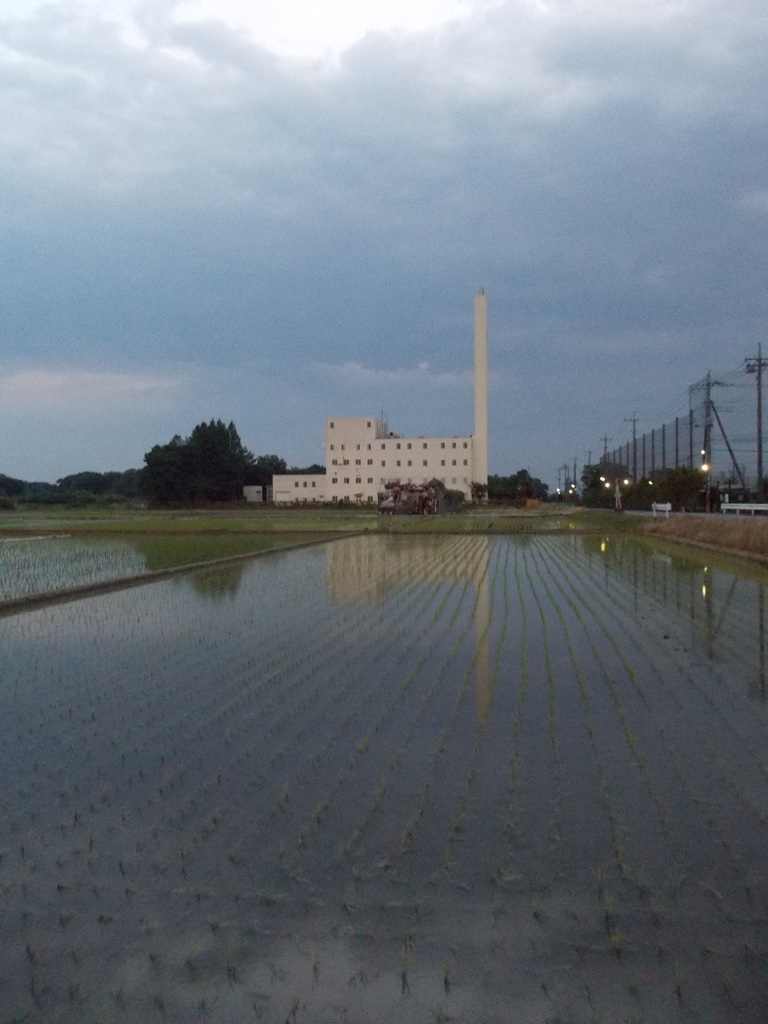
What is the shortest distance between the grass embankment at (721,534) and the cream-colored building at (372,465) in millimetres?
45999

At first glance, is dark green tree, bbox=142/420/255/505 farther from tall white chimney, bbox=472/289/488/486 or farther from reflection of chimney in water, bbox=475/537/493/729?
reflection of chimney in water, bbox=475/537/493/729

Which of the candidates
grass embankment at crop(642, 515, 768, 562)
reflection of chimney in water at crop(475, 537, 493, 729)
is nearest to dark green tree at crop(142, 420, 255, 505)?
grass embankment at crop(642, 515, 768, 562)

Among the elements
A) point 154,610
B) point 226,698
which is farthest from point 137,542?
point 226,698

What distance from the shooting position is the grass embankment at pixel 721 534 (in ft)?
64.2

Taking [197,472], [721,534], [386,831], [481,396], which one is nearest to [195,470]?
[197,472]

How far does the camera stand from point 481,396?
7156 cm

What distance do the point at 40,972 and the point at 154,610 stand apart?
9.12 meters

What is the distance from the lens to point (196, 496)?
74.0m

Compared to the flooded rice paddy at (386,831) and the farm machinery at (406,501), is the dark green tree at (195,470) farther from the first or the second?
the flooded rice paddy at (386,831)

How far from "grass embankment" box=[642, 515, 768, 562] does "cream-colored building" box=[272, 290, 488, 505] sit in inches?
1811

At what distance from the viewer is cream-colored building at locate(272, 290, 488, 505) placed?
77.3m

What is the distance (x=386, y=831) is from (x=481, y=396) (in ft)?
225

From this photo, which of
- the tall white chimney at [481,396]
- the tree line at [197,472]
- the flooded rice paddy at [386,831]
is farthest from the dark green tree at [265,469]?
the flooded rice paddy at [386,831]

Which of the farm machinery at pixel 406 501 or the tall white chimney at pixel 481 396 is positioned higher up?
the tall white chimney at pixel 481 396
